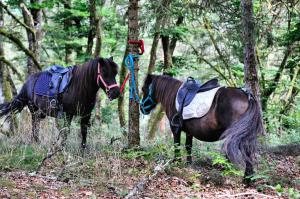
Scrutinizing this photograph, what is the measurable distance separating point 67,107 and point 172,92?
2.20 metres

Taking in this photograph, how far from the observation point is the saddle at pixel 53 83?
7930mm

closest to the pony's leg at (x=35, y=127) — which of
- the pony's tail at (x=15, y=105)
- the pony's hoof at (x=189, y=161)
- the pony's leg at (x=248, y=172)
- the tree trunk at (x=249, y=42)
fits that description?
the pony's tail at (x=15, y=105)

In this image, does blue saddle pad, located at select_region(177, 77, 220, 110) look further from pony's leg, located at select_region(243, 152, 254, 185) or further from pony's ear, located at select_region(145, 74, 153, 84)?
pony's leg, located at select_region(243, 152, 254, 185)

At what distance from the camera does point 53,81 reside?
808 centimetres

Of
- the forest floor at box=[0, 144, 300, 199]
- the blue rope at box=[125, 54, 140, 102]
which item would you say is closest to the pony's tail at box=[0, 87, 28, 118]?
the forest floor at box=[0, 144, 300, 199]

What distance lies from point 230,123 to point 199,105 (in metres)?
0.65

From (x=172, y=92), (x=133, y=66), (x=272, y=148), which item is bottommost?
(x=272, y=148)

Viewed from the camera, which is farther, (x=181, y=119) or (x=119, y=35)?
(x=119, y=35)

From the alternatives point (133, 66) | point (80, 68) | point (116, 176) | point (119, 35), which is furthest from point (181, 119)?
point (119, 35)

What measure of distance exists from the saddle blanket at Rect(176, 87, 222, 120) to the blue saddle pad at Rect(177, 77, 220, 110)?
0.07 meters

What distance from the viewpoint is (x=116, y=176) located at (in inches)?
215

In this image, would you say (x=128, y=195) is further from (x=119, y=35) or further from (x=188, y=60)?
(x=119, y=35)

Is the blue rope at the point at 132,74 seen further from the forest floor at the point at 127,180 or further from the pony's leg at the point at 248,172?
A: the pony's leg at the point at 248,172

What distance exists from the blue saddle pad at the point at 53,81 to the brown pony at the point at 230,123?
6.80ft
